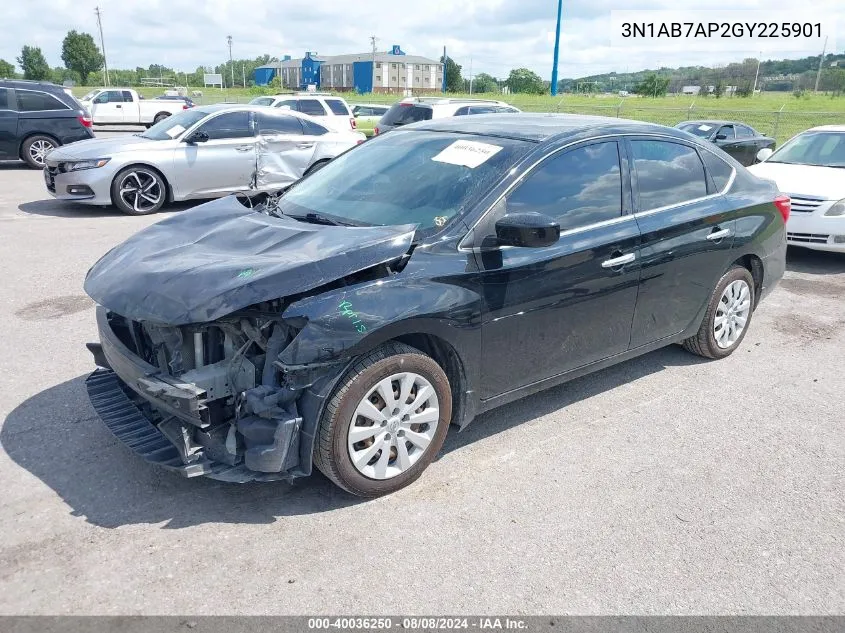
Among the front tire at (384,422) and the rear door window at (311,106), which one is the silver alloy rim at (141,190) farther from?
the rear door window at (311,106)

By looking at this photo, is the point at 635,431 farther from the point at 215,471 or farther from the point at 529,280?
the point at 215,471

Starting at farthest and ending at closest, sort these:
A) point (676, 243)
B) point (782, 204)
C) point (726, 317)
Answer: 1. point (782, 204)
2. point (726, 317)
3. point (676, 243)

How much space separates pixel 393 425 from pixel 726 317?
308 centimetres

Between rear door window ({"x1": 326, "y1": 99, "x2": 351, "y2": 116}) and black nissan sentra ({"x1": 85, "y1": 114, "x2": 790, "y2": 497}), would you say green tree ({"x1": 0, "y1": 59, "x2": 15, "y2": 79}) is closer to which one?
rear door window ({"x1": 326, "y1": 99, "x2": 351, "y2": 116})

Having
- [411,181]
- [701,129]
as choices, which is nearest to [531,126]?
[411,181]

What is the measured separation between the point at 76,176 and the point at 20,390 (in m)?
6.57

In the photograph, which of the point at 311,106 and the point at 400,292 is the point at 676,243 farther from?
the point at 311,106

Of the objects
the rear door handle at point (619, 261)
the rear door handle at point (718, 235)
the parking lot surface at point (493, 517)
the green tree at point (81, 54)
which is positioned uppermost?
the green tree at point (81, 54)

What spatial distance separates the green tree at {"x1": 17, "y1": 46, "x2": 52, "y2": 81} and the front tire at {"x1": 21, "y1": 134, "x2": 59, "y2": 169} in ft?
233

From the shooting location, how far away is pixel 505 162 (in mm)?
3869

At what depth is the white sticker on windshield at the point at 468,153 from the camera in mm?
3967

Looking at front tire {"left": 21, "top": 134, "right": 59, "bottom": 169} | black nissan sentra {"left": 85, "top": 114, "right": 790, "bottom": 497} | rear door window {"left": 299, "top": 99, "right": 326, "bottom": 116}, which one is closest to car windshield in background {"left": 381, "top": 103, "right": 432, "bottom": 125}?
rear door window {"left": 299, "top": 99, "right": 326, "bottom": 116}

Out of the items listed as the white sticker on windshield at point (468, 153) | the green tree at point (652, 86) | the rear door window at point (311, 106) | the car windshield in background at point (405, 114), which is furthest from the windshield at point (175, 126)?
the green tree at point (652, 86)

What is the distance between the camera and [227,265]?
10.8 ft
